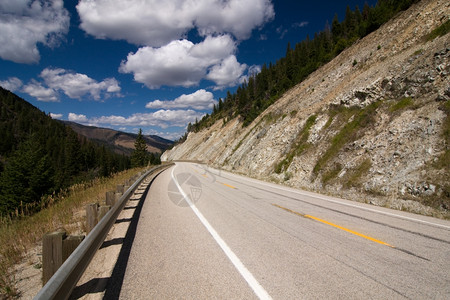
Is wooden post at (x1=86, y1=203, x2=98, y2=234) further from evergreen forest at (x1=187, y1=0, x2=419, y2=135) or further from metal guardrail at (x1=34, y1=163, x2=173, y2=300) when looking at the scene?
evergreen forest at (x1=187, y1=0, x2=419, y2=135)

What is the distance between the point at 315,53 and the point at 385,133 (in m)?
52.4

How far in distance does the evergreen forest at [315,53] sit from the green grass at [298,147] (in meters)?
18.8

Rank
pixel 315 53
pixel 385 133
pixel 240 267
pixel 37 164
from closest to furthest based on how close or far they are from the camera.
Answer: pixel 240 267
pixel 385 133
pixel 37 164
pixel 315 53

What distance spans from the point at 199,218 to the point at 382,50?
2354cm

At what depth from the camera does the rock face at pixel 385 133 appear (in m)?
9.86

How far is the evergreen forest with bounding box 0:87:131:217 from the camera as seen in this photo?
23141 millimetres

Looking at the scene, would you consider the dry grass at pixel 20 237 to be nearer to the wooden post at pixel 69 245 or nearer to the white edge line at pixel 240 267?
the wooden post at pixel 69 245

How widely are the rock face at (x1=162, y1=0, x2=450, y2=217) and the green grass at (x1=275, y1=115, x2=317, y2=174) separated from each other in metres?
0.10

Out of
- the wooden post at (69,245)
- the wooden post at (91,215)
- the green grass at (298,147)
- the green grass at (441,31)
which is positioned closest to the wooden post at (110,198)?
the wooden post at (91,215)

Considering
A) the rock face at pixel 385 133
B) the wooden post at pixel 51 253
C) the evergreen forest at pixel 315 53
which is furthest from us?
the evergreen forest at pixel 315 53

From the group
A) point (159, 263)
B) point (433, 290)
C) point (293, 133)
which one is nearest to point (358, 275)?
point (433, 290)

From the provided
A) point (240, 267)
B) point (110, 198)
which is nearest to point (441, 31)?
point (240, 267)

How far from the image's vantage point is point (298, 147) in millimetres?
19953

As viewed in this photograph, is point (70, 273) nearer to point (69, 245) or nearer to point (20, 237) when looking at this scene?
point (69, 245)
